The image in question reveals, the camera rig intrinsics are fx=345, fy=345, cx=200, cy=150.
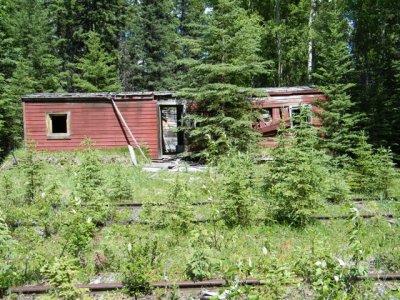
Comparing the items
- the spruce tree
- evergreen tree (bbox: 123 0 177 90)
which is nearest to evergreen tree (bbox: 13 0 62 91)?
evergreen tree (bbox: 123 0 177 90)

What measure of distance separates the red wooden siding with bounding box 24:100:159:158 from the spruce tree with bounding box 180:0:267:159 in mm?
2879

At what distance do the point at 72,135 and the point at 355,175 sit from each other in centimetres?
1372

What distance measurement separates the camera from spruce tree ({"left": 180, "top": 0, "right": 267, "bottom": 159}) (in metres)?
15.4

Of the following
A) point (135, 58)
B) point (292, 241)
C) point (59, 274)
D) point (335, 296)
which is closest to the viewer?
point (335, 296)

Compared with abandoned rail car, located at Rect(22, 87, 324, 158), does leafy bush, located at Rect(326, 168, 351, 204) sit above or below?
below

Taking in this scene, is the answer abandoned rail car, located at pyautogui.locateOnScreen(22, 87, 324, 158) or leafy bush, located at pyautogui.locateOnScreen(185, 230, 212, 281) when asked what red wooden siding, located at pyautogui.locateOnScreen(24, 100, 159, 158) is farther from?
leafy bush, located at pyautogui.locateOnScreen(185, 230, 212, 281)

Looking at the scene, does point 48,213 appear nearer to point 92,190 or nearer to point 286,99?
point 92,190

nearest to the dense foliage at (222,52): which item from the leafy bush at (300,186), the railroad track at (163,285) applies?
the leafy bush at (300,186)

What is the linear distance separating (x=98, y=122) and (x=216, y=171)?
11734mm

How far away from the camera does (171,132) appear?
95.5 feet

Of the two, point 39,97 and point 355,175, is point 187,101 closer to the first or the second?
point 39,97

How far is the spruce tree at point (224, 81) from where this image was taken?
50.5 feet

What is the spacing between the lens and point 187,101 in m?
17.6

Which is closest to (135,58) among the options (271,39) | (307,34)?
A: (271,39)
